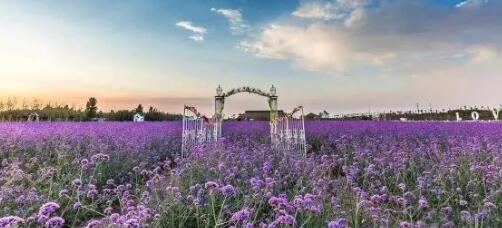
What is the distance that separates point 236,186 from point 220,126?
18.4ft

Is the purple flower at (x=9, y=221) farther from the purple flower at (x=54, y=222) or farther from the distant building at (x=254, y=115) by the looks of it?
the distant building at (x=254, y=115)

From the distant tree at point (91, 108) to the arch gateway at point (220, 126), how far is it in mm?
11463

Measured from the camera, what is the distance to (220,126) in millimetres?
10109

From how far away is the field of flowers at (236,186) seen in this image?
10.7 feet

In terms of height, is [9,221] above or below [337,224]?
above

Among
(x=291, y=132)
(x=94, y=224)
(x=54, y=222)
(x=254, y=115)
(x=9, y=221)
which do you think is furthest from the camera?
(x=254, y=115)

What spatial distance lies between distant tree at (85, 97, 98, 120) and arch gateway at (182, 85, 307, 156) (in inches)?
451

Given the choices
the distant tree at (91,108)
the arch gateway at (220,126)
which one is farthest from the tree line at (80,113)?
the arch gateway at (220,126)

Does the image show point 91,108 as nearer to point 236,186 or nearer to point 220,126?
point 220,126

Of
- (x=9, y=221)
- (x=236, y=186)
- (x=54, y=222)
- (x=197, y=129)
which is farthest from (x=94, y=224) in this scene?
(x=197, y=129)

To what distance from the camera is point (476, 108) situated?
22453 mm

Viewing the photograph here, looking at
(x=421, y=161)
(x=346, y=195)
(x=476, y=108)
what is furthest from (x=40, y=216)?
(x=476, y=108)

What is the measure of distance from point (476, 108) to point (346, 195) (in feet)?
66.6

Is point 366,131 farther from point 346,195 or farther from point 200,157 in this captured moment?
point 346,195
